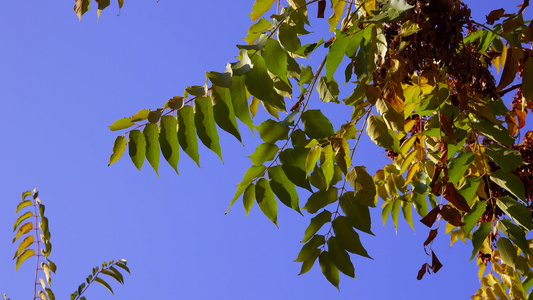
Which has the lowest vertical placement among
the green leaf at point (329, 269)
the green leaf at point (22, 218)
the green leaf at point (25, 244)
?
the green leaf at point (329, 269)

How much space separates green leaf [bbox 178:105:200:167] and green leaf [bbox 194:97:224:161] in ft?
0.17

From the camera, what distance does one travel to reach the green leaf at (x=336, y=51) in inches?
64.3

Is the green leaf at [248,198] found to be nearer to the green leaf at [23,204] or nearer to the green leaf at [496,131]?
the green leaf at [496,131]

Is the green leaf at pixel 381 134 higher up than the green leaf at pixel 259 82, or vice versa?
the green leaf at pixel 259 82

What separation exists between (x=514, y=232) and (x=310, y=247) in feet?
2.26

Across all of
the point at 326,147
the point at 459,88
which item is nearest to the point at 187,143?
the point at 326,147

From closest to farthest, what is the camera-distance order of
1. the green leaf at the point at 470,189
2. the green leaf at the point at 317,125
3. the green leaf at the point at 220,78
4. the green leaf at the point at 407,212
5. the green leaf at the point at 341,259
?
the green leaf at the point at 220,78, the green leaf at the point at 317,125, the green leaf at the point at 341,259, the green leaf at the point at 470,189, the green leaf at the point at 407,212

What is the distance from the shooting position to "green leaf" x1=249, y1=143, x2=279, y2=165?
1.77 meters

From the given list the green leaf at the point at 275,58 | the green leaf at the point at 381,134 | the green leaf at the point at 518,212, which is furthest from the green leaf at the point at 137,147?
the green leaf at the point at 518,212

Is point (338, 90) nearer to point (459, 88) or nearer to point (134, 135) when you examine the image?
point (459, 88)

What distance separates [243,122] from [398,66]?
1.93ft

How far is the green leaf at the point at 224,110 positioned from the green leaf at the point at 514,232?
1000mm

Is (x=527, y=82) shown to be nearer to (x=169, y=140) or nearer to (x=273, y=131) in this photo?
(x=273, y=131)

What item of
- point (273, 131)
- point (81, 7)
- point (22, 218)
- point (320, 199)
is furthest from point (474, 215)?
point (22, 218)
